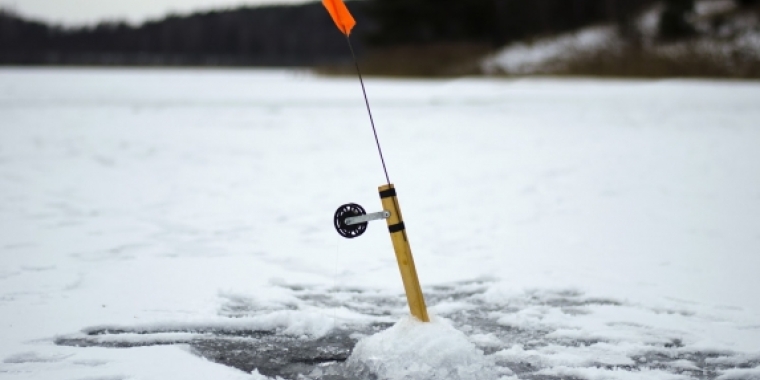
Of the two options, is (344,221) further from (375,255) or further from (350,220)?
(375,255)

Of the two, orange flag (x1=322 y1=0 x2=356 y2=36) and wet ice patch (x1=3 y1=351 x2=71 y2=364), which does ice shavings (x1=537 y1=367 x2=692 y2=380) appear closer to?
orange flag (x1=322 y1=0 x2=356 y2=36)

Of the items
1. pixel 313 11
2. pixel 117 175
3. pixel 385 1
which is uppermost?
pixel 313 11

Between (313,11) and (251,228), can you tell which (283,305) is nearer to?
(251,228)

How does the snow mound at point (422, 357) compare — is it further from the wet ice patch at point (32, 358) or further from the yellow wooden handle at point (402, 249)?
the wet ice patch at point (32, 358)

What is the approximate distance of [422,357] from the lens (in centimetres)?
333

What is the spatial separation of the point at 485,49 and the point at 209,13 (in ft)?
377

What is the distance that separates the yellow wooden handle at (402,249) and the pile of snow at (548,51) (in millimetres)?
27869

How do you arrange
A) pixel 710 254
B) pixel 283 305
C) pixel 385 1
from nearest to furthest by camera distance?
pixel 283 305 < pixel 710 254 < pixel 385 1

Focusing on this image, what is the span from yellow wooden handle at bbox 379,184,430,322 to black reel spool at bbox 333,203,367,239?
5.5 inches

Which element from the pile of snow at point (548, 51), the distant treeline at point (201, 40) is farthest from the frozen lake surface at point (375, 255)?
the distant treeline at point (201, 40)

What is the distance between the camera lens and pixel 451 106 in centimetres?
1817

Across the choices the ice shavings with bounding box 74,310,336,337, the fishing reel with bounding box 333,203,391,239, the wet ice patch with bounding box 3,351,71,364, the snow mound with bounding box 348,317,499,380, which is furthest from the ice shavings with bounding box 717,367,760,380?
the wet ice patch with bounding box 3,351,71,364

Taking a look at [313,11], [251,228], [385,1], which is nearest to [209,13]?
[313,11]

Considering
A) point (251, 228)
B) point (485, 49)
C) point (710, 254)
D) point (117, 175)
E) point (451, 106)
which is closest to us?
point (710, 254)
